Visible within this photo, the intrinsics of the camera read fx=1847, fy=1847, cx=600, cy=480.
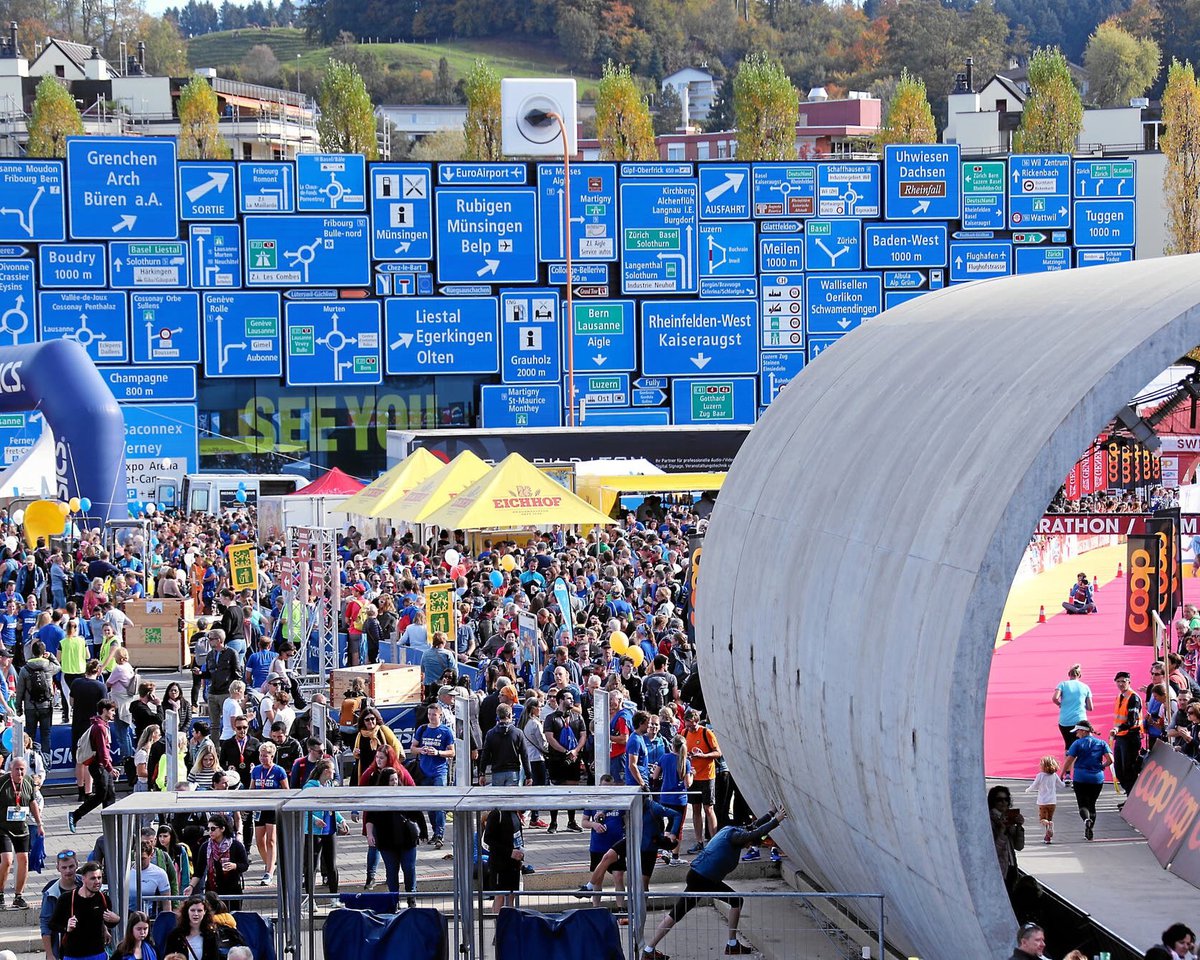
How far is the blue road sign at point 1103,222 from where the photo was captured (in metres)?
49.0

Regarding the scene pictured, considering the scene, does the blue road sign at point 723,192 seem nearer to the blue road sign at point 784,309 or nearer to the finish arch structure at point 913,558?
the blue road sign at point 784,309

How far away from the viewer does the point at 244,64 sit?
492ft

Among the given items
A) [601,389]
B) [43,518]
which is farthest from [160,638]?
[601,389]

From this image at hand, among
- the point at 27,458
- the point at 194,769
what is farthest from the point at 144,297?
the point at 194,769

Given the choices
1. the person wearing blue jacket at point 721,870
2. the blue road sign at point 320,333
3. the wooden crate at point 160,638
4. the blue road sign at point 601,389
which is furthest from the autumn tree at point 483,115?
the person wearing blue jacket at point 721,870

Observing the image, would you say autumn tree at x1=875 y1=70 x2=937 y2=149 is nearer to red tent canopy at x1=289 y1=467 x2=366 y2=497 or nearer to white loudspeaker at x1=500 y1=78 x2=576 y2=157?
white loudspeaker at x1=500 y1=78 x2=576 y2=157

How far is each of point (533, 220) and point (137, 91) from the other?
34.3m

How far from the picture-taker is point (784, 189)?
1889 inches

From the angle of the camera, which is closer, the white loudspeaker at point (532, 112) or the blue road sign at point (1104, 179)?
the blue road sign at point (1104, 179)

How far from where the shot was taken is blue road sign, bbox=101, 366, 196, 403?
45094mm

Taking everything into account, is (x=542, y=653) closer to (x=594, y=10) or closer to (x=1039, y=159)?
(x=1039, y=159)

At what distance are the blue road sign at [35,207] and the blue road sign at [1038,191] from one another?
24251mm

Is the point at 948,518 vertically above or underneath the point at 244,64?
underneath

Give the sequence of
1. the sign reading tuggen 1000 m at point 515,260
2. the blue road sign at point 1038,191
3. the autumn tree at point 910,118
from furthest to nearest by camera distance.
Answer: the autumn tree at point 910,118 < the blue road sign at point 1038,191 < the sign reading tuggen 1000 m at point 515,260
